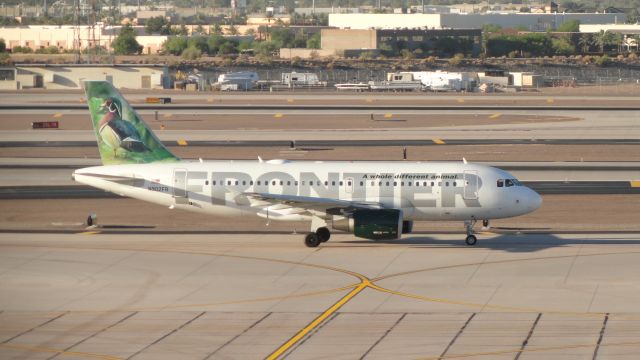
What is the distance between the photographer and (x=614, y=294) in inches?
1756

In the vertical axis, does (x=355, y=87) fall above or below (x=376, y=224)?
above

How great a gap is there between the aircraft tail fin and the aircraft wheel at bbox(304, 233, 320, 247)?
27.9 ft

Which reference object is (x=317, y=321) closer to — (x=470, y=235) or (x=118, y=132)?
(x=470, y=235)

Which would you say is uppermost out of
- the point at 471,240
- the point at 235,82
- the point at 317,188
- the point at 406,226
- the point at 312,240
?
the point at 235,82

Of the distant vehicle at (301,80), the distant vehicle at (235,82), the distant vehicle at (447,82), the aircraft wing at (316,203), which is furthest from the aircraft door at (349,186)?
the distant vehicle at (301,80)

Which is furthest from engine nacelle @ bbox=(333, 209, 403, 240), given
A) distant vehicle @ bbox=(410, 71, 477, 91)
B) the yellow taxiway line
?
distant vehicle @ bbox=(410, 71, 477, 91)

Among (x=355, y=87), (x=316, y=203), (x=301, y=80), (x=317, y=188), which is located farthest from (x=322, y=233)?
(x=301, y=80)

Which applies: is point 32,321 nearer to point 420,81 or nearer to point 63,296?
point 63,296

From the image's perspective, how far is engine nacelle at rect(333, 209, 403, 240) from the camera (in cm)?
5366

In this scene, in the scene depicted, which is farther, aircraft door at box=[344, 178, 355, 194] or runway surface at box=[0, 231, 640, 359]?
aircraft door at box=[344, 178, 355, 194]

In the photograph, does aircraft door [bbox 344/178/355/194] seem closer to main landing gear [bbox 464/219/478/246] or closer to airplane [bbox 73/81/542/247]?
airplane [bbox 73/81/542/247]

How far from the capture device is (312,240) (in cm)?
5519

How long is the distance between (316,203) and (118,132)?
38.0 feet

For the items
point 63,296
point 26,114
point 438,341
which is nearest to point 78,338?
point 63,296
